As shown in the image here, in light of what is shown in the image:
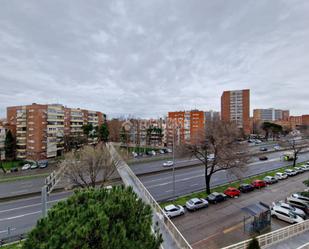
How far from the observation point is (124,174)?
23.6m

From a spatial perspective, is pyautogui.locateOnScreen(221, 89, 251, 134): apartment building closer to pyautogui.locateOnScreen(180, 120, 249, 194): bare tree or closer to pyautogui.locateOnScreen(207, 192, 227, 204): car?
pyautogui.locateOnScreen(180, 120, 249, 194): bare tree

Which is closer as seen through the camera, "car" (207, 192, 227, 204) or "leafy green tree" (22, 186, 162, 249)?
"leafy green tree" (22, 186, 162, 249)

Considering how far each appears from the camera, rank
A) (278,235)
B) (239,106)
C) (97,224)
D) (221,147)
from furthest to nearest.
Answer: (239,106) < (221,147) < (278,235) < (97,224)

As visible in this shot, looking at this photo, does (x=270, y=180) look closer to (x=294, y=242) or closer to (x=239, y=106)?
(x=294, y=242)

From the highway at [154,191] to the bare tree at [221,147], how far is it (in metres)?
4.90

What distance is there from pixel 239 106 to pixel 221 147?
7689 cm

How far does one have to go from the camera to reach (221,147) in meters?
19.2

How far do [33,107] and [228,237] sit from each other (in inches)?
1897

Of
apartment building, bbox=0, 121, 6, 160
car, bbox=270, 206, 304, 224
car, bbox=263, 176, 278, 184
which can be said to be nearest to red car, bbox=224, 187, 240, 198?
car, bbox=270, 206, 304, 224

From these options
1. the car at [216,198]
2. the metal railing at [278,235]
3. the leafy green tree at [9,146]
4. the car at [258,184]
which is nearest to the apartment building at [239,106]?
the car at [258,184]

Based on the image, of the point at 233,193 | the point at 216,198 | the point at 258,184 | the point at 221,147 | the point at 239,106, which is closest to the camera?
the point at 216,198

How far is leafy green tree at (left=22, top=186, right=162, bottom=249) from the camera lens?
4.40m

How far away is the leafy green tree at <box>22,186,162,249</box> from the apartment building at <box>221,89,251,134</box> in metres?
85.3

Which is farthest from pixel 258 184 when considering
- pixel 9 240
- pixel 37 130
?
pixel 37 130
